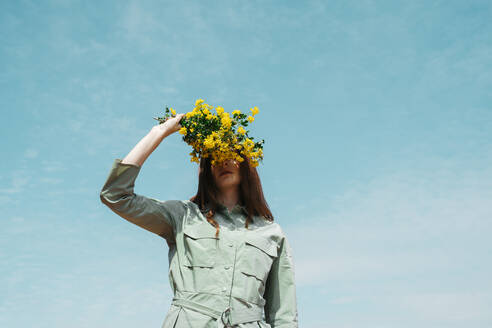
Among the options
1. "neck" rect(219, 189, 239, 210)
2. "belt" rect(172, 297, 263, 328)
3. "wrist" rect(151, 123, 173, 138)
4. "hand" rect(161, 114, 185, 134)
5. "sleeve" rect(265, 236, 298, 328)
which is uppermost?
"hand" rect(161, 114, 185, 134)

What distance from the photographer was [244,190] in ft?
15.5

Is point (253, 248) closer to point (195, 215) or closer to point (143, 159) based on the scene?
point (195, 215)

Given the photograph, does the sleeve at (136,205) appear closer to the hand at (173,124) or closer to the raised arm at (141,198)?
the raised arm at (141,198)

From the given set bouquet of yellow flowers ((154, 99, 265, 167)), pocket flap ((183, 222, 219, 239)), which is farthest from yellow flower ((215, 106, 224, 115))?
pocket flap ((183, 222, 219, 239))

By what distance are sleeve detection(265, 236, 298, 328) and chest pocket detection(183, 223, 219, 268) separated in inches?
23.8

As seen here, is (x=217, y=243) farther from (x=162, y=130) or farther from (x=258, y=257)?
(x=162, y=130)

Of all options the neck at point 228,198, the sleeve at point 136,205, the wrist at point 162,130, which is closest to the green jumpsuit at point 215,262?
the sleeve at point 136,205

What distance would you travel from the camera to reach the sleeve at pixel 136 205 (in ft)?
13.3

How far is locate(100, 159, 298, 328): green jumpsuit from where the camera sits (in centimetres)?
396

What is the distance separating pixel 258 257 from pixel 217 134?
98 centimetres

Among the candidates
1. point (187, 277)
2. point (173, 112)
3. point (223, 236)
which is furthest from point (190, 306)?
point (173, 112)

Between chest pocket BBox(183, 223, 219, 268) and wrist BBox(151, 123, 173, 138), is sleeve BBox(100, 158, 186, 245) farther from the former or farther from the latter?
wrist BBox(151, 123, 173, 138)

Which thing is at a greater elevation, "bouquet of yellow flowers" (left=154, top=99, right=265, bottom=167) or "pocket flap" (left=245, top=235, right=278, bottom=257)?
"bouquet of yellow flowers" (left=154, top=99, right=265, bottom=167)

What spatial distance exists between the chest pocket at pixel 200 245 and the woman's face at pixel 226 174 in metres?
0.45
